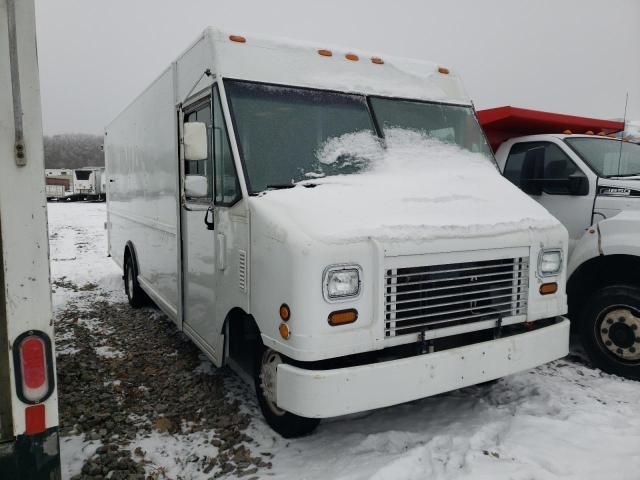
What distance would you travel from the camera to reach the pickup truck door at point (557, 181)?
16.7 feet

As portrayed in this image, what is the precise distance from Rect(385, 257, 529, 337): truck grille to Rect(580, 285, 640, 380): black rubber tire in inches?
57.7

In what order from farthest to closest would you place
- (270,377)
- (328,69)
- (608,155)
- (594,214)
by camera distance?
(608,155) < (594,214) < (328,69) < (270,377)

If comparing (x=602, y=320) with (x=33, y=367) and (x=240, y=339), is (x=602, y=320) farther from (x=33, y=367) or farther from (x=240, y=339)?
(x=33, y=367)

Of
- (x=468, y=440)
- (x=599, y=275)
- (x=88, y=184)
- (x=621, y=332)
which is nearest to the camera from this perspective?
(x=468, y=440)

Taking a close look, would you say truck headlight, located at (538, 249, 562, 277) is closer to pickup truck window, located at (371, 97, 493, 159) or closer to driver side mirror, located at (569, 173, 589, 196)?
pickup truck window, located at (371, 97, 493, 159)

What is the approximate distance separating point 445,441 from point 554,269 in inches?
59.3

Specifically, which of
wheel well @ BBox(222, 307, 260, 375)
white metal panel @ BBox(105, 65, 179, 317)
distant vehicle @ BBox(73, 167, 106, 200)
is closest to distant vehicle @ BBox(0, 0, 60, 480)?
wheel well @ BBox(222, 307, 260, 375)

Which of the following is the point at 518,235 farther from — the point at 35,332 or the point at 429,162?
the point at 35,332

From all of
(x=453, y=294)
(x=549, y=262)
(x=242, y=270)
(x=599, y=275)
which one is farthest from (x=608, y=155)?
(x=242, y=270)

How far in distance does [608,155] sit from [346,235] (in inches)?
156

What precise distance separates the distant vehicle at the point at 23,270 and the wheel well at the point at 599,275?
4564 mm

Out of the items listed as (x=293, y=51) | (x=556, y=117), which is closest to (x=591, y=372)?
(x=556, y=117)

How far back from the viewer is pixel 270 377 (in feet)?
11.5

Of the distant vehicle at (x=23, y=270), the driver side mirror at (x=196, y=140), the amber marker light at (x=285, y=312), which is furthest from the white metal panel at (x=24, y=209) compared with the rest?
the driver side mirror at (x=196, y=140)
